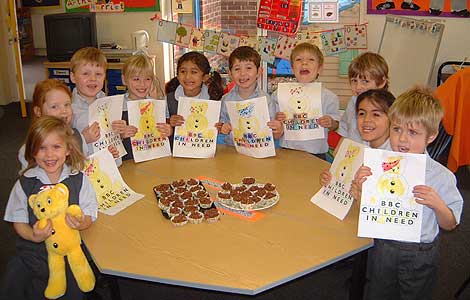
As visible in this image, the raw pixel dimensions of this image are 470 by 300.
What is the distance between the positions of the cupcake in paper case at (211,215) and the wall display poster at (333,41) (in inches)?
134

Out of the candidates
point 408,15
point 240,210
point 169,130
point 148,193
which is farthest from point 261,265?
point 408,15

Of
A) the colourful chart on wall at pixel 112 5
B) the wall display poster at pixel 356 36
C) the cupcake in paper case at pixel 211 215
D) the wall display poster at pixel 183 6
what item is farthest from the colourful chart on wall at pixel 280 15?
the cupcake in paper case at pixel 211 215

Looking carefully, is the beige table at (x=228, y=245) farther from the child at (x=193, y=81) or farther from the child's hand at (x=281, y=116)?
the child at (x=193, y=81)

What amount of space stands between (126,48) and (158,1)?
67 centimetres

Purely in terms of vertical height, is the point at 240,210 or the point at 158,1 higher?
the point at 158,1

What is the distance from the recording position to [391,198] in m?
1.90

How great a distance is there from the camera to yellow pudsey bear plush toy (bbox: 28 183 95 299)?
1.83 m

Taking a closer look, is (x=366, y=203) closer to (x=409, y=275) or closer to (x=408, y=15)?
(x=409, y=275)

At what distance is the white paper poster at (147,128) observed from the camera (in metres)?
2.79

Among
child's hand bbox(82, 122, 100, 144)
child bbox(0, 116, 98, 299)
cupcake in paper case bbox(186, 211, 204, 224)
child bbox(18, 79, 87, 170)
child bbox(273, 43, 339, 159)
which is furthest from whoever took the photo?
child bbox(273, 43, 339, 159)

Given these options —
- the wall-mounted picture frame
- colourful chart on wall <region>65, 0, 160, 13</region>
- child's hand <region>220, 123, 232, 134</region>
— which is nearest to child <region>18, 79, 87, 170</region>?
child's hand <region>220, 123, 232, 134</region>

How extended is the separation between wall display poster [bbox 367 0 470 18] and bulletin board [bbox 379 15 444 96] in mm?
162

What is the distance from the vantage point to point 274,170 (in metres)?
2.69

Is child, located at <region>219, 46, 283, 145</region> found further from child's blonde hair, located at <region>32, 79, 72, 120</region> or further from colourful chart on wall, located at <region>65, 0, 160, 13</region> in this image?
colourful chart on wall, located at <region>65, 0, 160, 13</region>
